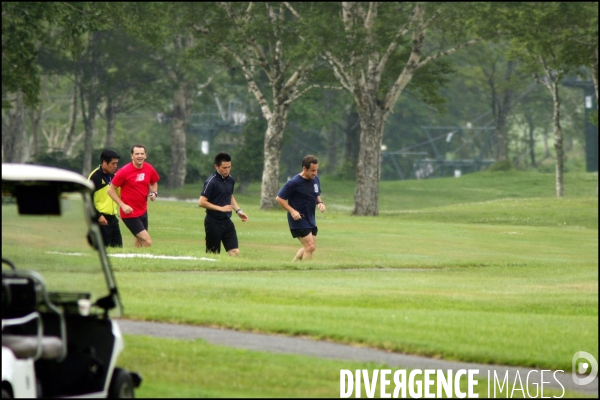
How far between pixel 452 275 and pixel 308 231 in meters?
2.65

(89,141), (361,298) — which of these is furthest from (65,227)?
(89,141)

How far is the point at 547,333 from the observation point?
12.5 meters

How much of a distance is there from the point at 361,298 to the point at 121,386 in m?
7.51

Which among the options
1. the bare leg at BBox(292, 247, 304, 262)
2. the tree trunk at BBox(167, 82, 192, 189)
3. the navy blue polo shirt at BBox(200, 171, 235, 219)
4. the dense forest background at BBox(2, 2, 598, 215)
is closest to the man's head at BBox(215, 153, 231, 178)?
the navy blue polo shirt at BBox(200, 171, 235, 219)

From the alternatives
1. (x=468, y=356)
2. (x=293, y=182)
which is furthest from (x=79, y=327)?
(x=293, y=182)

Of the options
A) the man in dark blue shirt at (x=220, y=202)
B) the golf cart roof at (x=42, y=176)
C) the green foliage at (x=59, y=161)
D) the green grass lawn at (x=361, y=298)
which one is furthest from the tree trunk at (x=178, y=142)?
the golf cart roof at (x=42, y=176)

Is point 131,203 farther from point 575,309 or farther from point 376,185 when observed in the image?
point 376,185

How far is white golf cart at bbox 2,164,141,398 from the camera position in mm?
7758

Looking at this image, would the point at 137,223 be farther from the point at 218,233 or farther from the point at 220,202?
the point at 220,202

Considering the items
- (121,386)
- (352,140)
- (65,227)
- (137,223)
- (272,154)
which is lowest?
(121,386)

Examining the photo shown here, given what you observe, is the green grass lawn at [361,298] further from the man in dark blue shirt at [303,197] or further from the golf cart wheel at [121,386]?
the man in dark blue shirt at [303,197]

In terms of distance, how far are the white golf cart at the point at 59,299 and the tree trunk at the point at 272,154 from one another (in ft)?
124

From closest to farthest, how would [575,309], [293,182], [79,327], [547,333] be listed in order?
[79,327], [547,333], [575,309], [293,182]

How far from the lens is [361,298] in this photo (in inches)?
608
